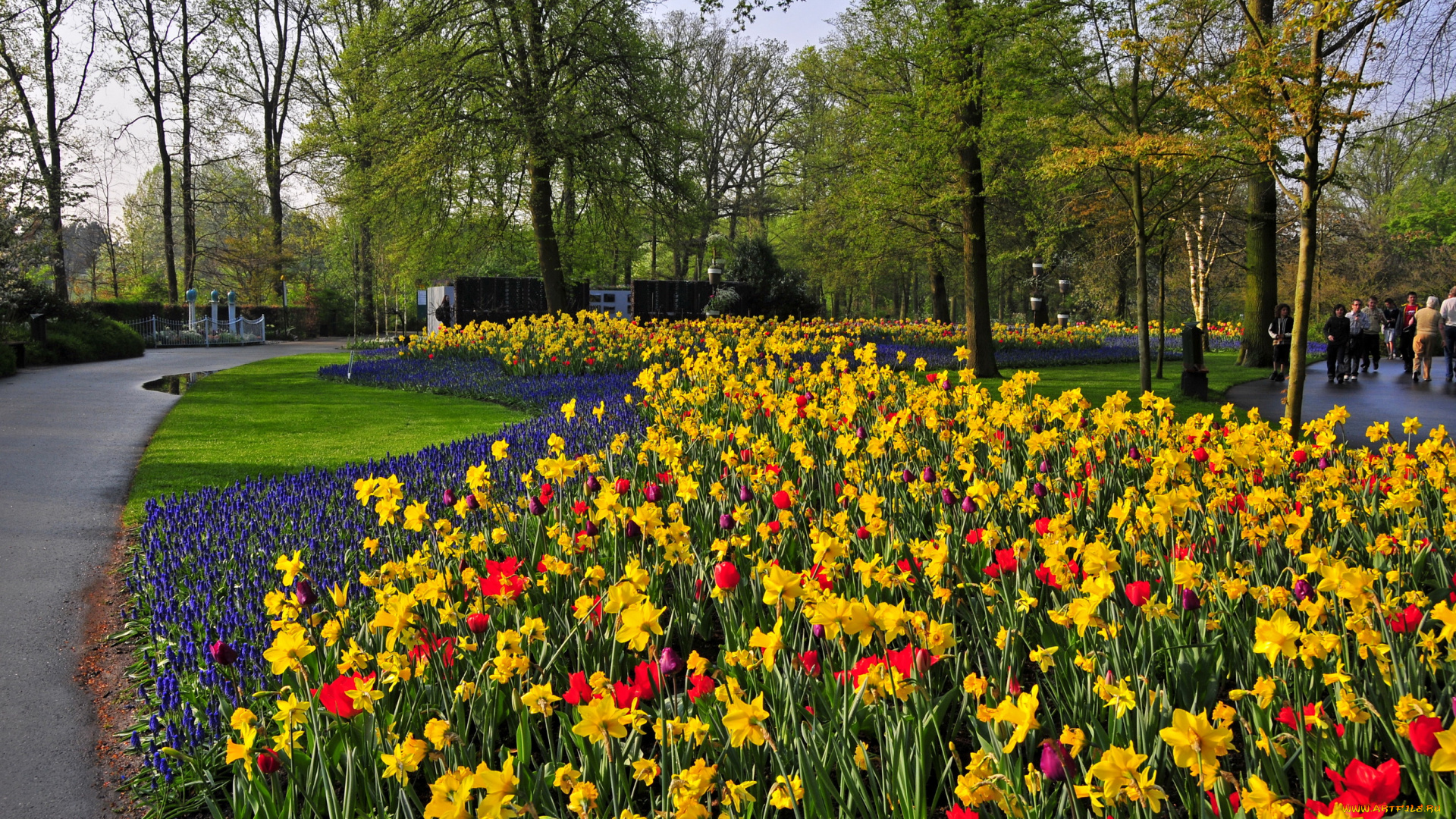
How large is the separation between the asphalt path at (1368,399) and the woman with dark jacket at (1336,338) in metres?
0.31

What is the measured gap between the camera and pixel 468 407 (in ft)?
39.6

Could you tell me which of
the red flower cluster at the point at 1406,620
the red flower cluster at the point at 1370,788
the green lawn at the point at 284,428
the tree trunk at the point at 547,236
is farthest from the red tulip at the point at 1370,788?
the tree trunk at the point at 547,236

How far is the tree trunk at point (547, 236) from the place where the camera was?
20.7m

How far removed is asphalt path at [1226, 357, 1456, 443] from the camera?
10.5 m

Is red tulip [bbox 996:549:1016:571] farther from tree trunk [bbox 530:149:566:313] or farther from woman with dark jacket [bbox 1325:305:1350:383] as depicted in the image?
tree trunk [bbox 530:149:566:313]

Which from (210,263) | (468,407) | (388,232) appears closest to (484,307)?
(388,232)

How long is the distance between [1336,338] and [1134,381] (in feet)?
11.6

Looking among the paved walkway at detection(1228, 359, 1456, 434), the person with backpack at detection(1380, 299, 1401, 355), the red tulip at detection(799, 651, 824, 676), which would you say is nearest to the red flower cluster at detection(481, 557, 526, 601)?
Result: the red tulip at detection(799, 651, 824, 676)

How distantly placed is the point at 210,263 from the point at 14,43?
96.2 ft

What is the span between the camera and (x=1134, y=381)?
15.6 meters

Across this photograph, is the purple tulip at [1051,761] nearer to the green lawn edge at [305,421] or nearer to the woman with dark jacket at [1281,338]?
the green lawn edge at [305,421]

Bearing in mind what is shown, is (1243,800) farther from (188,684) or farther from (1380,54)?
(1380,54)

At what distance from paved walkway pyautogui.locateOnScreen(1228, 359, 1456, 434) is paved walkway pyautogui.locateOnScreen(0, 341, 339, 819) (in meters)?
9.51

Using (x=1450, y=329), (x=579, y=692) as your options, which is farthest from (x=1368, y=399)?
(x=579, y=692)
